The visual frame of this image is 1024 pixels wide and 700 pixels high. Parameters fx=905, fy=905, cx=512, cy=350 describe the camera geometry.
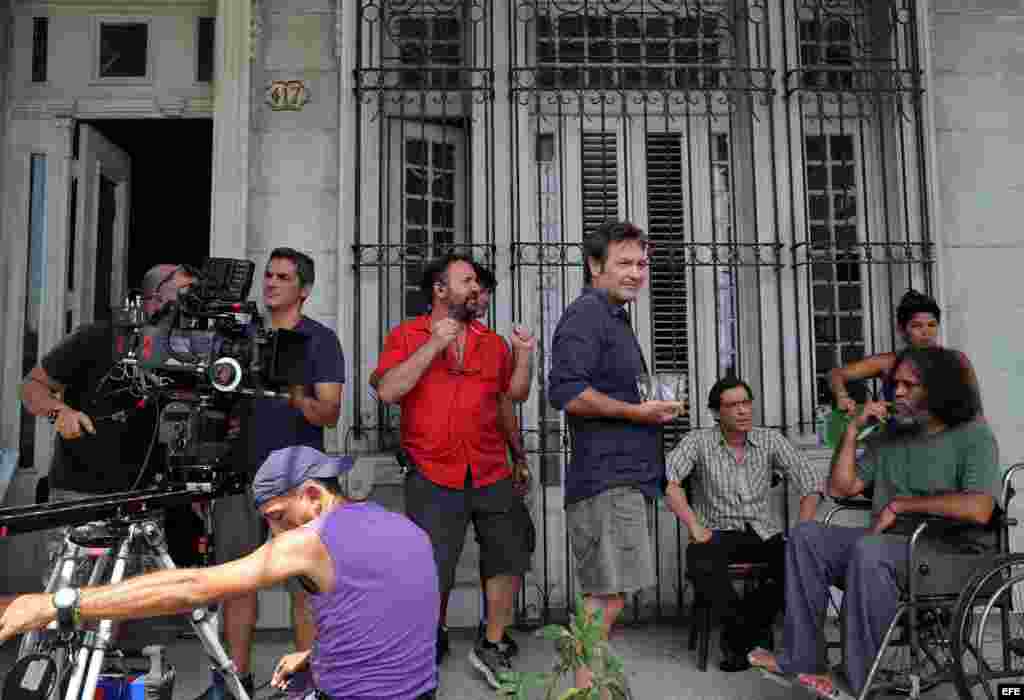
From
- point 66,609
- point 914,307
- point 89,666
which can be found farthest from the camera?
point 914,307

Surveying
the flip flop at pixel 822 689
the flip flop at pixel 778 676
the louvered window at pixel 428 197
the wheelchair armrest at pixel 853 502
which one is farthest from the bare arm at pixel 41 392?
the wheelchair armrest at pixel 853 502

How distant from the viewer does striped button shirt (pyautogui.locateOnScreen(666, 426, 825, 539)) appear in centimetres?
438

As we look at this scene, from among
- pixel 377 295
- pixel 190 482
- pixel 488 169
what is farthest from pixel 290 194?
pixel 190 482

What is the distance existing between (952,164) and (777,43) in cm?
127

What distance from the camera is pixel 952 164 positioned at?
17.7 feet

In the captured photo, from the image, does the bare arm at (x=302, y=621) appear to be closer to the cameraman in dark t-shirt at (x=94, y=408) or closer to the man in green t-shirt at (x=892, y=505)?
the cameraman in dark t-shirt at (x=94, y=408)

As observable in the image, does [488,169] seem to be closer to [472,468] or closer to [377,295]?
[377,295]

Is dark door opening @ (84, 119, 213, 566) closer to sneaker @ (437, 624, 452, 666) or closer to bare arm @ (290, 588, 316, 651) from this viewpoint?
bare arm @ (290, 588, 316, 651)

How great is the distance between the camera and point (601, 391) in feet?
11.5

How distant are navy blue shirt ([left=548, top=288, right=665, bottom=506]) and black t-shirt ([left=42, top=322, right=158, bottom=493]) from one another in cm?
166

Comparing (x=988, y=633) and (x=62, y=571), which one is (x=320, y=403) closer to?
(x=62, y=571)

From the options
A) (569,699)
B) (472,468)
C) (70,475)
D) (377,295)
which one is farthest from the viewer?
(377,295)

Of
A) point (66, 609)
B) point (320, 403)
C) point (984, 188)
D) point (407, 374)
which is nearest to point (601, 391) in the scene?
point (407, 374)

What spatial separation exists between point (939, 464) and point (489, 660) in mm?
2014
